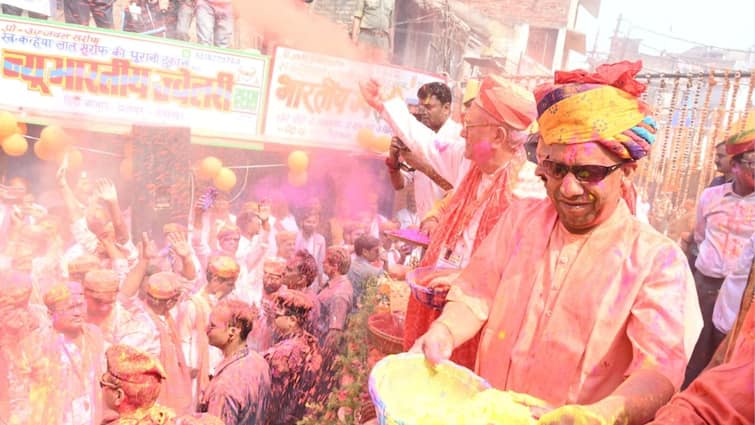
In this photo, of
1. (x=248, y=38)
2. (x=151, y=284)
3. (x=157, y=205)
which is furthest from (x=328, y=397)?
(x=248, y=38)

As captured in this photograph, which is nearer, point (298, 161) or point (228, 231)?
point (228, 231)

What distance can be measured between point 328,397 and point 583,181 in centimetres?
327

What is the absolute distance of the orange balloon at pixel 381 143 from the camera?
14.1 ft

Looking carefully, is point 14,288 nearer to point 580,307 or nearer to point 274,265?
point 274,265

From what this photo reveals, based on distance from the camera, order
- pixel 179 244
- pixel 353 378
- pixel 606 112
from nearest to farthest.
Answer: pixel 606 112, pixel 179 244, pixel 353 378

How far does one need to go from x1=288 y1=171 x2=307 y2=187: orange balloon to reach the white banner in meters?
1.63

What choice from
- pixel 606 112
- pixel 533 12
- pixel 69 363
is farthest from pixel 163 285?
pixel 533 12

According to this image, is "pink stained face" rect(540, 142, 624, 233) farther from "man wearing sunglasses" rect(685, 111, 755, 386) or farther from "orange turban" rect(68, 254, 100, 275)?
"man wearing sunglasses" rect(685, 111, 755, 386)

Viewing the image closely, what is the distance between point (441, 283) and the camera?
7.62 ft

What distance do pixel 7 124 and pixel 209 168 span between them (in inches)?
40.8

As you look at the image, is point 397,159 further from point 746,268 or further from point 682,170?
point 682,170

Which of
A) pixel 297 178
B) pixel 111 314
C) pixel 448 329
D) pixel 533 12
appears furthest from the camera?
pixel 533 12

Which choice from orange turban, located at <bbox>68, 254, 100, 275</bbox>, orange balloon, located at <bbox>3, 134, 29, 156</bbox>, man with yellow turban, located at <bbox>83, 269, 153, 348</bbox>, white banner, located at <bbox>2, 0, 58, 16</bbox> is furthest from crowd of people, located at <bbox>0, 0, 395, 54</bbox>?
man with yellow turban, located at <bbox>83, 269, 153, 348</bbox>

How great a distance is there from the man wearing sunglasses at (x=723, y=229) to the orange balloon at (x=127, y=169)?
383cm
